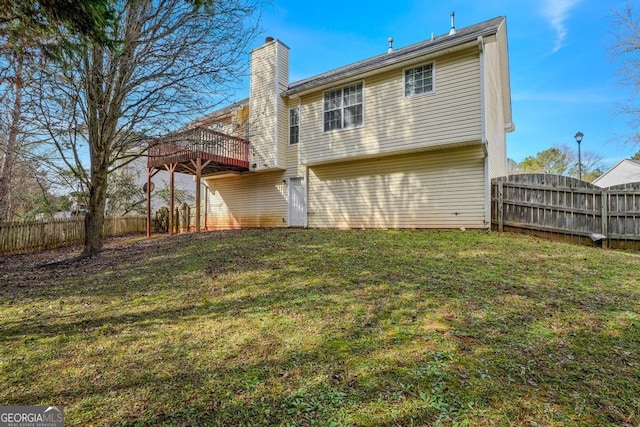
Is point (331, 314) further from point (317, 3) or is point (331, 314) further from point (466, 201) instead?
point (317, 3)

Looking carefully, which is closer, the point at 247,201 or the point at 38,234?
the point at 38,234

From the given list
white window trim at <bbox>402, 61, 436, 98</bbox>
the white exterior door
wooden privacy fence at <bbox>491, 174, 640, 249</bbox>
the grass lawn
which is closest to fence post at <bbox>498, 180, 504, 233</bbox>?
wooden privacy fence at <bbox>491, 174, 640, 249</bbox>

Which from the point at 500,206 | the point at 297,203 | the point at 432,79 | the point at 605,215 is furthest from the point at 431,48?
the point at 297,203

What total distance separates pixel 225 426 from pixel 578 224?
10.2 m

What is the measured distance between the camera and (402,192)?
1078 centimetres

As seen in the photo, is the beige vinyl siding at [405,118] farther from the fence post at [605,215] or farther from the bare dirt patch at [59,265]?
the bare dirt patch at [59,265]

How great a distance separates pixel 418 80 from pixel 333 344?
9.36 metres

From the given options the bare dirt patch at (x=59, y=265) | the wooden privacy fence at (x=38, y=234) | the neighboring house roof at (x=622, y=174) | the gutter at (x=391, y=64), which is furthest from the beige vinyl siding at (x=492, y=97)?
the neighboring house roof at (x=622, y=174)

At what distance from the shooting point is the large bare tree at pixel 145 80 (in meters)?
7.36

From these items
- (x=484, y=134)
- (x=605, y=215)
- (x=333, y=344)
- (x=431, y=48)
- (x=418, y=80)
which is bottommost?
(x=333, y=344)

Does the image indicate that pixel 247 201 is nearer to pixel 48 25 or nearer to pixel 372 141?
pixel 372 141

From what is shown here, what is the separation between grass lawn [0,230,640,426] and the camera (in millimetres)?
2245

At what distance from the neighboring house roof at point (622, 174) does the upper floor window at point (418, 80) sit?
3286 cm

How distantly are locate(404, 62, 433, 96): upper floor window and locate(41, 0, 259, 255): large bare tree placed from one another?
507 cm
